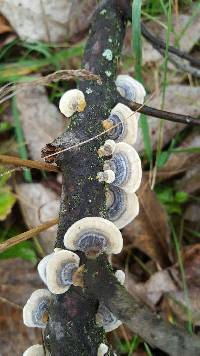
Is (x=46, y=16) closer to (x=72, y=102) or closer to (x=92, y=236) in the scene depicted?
(x=72, y=102)

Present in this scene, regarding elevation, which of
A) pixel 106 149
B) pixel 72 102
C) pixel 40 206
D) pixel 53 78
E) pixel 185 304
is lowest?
pixel 185 304

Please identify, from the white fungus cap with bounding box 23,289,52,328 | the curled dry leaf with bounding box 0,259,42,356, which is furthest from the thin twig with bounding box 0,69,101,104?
the curled dry leaf with bounding box 0,259,42,356

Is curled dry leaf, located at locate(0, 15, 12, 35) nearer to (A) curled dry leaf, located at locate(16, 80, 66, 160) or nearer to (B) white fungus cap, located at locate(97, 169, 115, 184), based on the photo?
(A) curled dry leaf, located at locate(16, 80, 66, 160)

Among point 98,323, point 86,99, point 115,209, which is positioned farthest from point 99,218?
point 86,99

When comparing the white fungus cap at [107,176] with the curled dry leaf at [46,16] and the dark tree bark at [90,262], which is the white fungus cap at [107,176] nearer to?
the dark tree bark at [90,262]

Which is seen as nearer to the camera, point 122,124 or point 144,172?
point 122,124

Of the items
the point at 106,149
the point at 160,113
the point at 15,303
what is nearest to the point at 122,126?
the point at 106,149

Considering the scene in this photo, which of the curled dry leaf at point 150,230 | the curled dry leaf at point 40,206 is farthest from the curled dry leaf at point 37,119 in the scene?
the curled dry leaf at point 150,230
